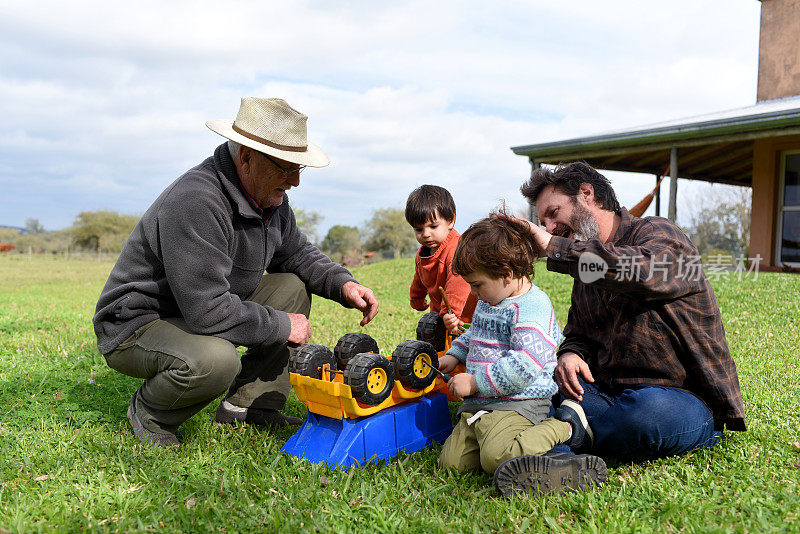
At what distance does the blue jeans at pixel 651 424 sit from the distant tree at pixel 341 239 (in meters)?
37.2

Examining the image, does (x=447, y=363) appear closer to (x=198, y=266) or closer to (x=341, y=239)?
(x=198, y=266)

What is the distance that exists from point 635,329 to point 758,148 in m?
12.5

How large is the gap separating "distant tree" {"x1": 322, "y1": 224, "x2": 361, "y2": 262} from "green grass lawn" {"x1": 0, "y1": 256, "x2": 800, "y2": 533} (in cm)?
3616

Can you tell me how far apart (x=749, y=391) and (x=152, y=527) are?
3.69 metres

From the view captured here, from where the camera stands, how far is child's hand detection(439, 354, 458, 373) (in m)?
3.25

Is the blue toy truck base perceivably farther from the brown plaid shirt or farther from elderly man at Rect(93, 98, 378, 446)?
the brown plaid shirt

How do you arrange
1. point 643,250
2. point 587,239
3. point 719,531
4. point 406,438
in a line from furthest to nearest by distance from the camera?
point 406,438
point 587,239
point 643,250
point 719,531

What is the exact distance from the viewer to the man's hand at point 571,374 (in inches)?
118

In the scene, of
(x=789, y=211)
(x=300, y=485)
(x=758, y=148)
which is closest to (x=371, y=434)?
(x=300, y=485)

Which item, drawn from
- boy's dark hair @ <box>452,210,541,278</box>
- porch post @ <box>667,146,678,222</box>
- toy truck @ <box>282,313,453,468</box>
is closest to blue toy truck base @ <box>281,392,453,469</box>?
toy truck @ <box>282,313,453,468</box>

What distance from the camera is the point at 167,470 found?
2775 millimetres

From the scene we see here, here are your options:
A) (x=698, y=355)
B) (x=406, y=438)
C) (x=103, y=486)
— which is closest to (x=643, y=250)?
(x=698, y=355)

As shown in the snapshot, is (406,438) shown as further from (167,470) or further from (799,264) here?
(799,264)

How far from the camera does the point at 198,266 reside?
2.96 m
